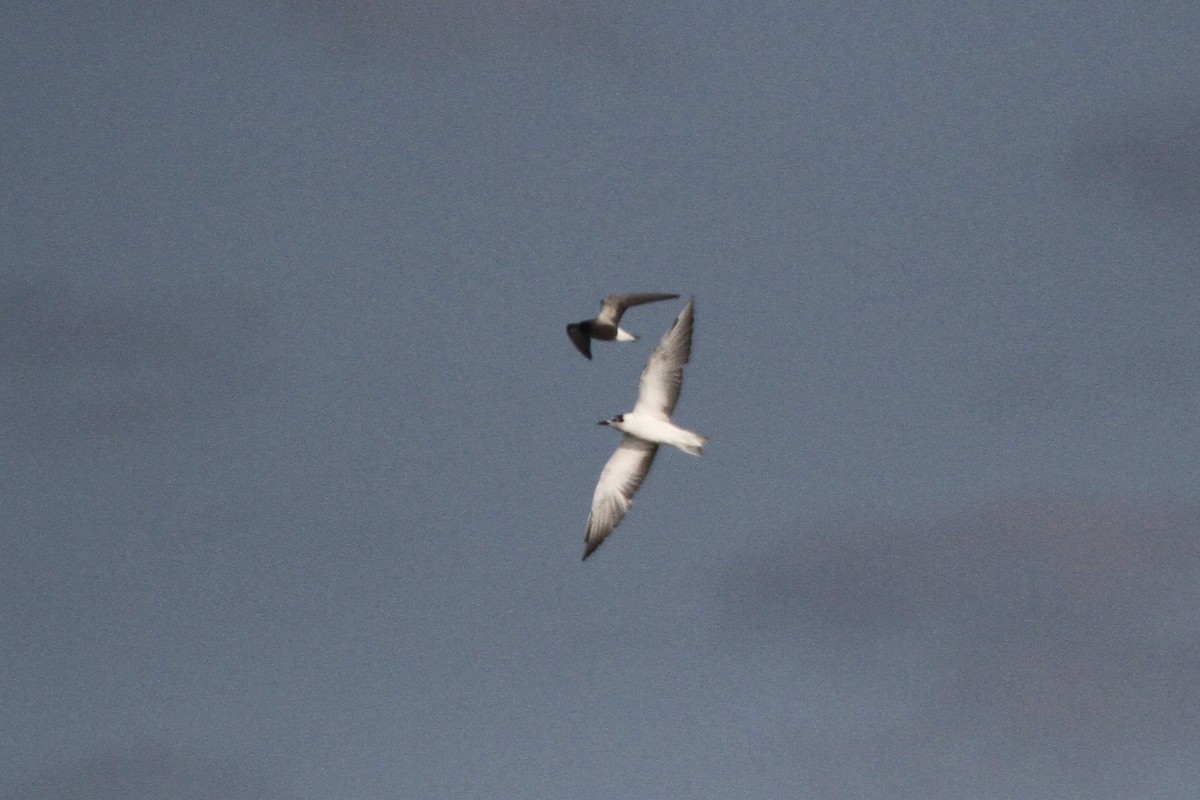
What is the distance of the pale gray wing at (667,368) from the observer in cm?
6806

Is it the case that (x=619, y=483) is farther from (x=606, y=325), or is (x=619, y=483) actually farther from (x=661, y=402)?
(x=606, y=325)

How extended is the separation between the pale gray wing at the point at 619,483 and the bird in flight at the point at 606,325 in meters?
7.31

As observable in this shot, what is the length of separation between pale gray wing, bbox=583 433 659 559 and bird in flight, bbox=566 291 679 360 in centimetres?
731

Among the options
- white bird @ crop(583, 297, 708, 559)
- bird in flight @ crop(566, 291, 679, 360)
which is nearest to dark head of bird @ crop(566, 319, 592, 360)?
bird in flight @ crop(566, 291, 679, 360)

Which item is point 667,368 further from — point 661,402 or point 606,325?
point 606,325

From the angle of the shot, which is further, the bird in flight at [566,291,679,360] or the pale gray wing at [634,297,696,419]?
the pale gray wing at [634,297,696,419]

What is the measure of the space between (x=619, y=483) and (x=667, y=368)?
478cm

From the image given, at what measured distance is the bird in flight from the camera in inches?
2478

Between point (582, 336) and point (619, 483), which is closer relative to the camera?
point (582, 336)

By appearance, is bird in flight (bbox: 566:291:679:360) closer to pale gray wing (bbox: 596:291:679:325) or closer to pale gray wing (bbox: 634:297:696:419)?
pale gray wing (bbox: 596:291:679:325)

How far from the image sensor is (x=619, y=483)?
231 ft

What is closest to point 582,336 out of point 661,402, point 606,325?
point 606,325

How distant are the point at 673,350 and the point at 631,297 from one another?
5.61 metres

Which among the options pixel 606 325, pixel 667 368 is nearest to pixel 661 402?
pixel 667 368
